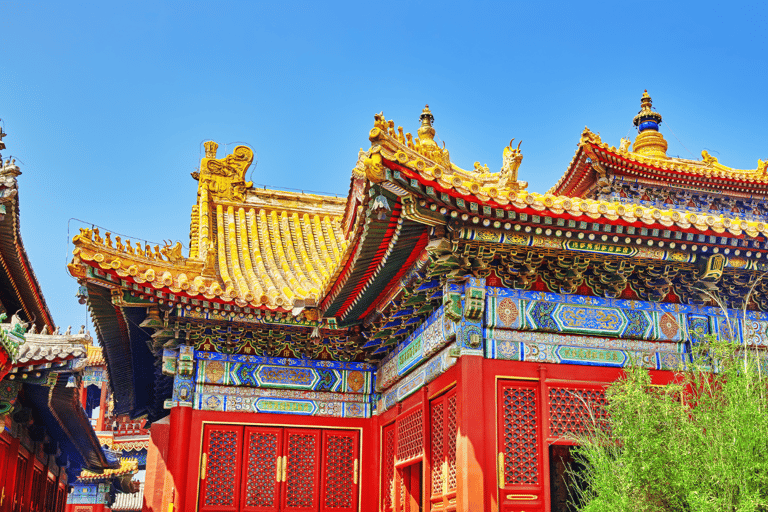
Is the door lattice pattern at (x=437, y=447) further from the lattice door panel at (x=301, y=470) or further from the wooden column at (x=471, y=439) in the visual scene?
the lattice door panel at (x=301, y=470)

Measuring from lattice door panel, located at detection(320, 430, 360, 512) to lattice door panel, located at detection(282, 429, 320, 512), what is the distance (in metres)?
0.12

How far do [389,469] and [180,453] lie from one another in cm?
297

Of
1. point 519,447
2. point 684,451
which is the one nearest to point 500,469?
point 519,447

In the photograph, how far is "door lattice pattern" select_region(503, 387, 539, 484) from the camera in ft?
27.7

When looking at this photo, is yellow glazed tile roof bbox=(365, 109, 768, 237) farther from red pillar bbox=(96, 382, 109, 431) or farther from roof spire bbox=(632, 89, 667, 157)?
red pillar bbox=(96, 382, 109, 431)

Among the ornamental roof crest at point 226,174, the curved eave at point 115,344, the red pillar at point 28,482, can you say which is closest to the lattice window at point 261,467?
the curved eave at point 115,344

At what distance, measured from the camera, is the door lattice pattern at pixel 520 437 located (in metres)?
8.43

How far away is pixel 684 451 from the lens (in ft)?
23.8

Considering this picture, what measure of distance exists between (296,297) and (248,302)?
71cm

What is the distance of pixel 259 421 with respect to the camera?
1156 centimetres

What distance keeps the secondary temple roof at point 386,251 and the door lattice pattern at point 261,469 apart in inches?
51.0

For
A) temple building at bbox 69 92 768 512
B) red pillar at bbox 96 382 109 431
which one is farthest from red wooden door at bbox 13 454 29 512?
red pillar at bbox 96 382 109 431

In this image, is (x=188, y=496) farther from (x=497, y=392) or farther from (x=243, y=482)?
→ (x=497, y=392)

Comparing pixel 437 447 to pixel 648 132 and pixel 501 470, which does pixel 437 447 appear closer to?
pixel 501 470
